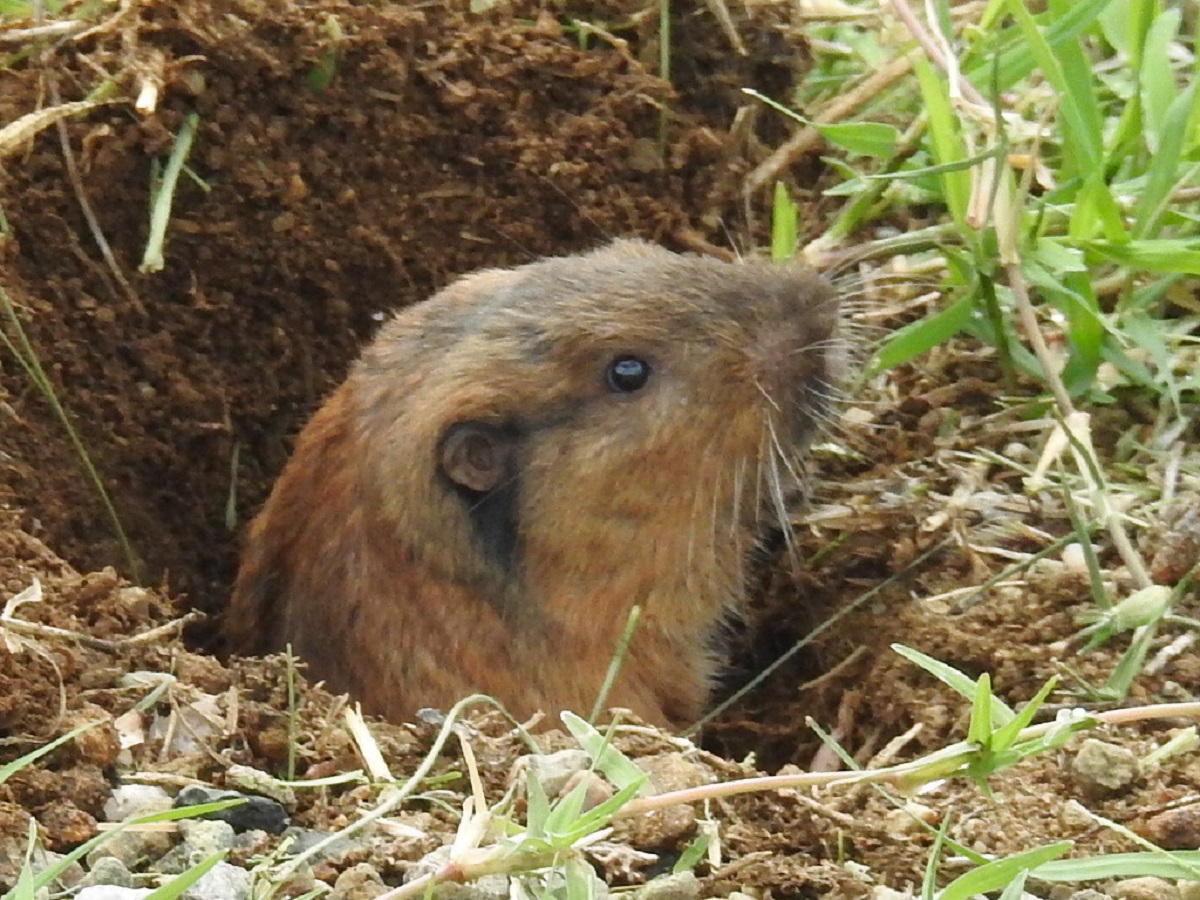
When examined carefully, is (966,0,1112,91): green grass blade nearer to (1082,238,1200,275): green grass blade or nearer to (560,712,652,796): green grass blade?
(1082,238,1200,275): green grass blade

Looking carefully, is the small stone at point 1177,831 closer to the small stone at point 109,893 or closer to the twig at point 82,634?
the small stone at point 109,893

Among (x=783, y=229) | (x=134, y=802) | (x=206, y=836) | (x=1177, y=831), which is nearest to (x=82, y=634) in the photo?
(x=134, y=802)

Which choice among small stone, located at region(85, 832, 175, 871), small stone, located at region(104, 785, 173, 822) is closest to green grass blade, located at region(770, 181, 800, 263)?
small stone, located at region(104, 785, 173, 822)

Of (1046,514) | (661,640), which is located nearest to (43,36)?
(661,640)


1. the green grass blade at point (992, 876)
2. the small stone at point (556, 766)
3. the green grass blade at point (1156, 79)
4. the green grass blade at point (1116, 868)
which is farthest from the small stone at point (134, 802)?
the green grass blade at point (1156, 79)

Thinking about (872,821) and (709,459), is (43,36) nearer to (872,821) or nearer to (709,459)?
(709,459)
